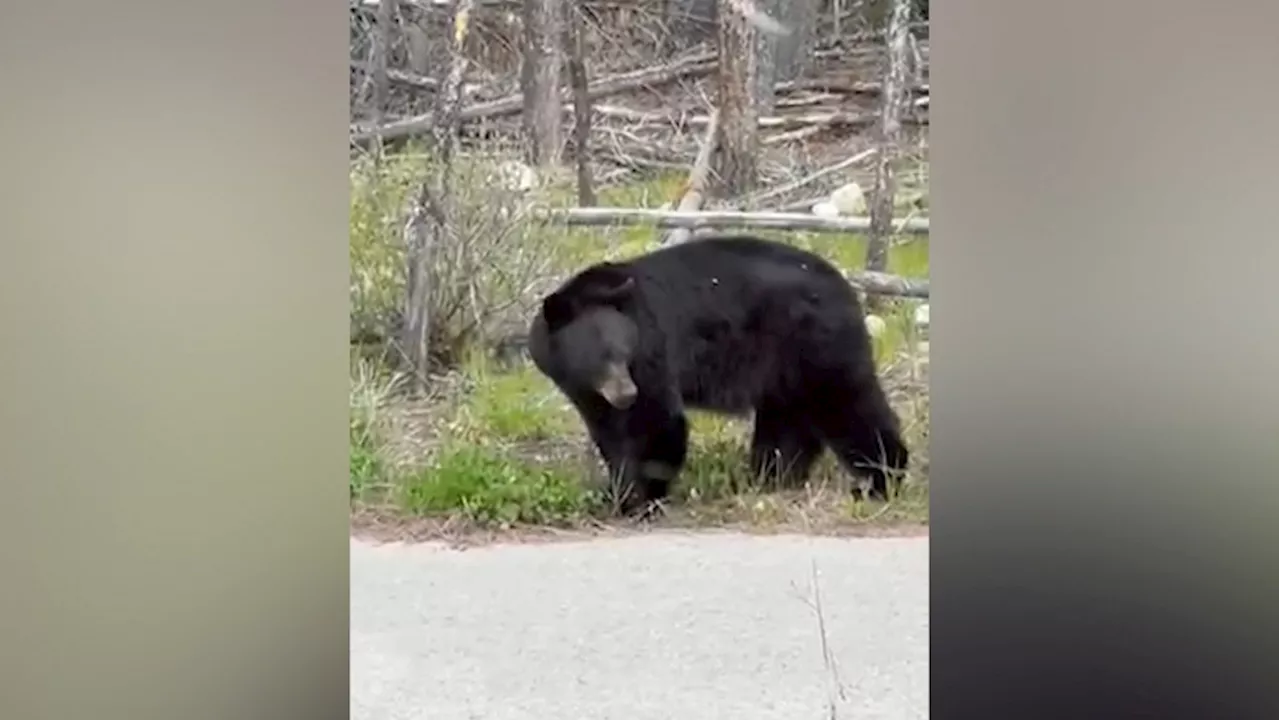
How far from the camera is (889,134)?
1.65 m

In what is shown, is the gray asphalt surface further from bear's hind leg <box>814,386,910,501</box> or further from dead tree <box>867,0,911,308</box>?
dead tree <box>867,0,911,308</box>

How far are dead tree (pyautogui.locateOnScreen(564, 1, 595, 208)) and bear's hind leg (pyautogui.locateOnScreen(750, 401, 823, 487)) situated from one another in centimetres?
35

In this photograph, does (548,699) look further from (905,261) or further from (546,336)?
(905,261)

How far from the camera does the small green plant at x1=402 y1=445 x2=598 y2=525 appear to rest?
164 centimetres

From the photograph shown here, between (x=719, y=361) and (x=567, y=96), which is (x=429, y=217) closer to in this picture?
(x=567, y=96)

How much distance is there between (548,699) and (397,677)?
183mm

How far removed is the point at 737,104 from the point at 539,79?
25cm

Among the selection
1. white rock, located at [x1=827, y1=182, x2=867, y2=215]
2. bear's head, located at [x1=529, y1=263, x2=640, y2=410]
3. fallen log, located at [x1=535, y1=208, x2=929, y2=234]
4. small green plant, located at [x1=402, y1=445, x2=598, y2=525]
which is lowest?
small green plant, located at [x1=402, y1=445, x2=598, y2=525]

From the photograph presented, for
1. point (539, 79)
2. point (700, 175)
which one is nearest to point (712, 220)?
point (700, 175)

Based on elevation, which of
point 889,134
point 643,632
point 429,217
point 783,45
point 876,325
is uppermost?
point 783,45

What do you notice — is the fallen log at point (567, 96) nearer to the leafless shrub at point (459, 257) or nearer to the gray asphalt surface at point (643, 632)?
the leafless shrub at point (459, 257)

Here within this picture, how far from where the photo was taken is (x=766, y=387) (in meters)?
1.68

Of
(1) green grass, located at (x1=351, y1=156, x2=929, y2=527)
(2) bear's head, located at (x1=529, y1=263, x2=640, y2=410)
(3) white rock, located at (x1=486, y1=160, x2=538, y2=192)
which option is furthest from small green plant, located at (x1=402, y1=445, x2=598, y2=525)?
(3) white rock, located at (x1=486, y1=160, x2=538, y2=192)

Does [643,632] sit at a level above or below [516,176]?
below
